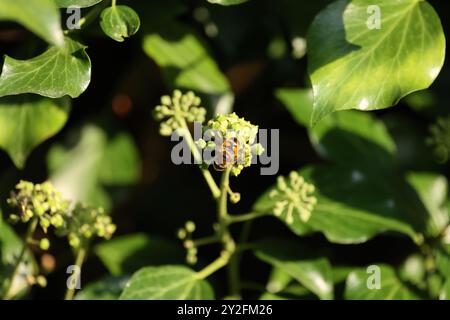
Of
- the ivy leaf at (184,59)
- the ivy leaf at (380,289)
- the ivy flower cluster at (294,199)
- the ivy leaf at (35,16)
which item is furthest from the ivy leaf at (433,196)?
the ivy leaf at (35,16)

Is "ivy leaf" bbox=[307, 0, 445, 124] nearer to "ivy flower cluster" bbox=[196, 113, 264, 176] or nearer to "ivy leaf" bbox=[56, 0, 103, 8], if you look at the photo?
"ivy flower cluster" bbox=[196, 113, 264, 176]

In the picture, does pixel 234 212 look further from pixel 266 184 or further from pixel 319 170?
pixel 319 170

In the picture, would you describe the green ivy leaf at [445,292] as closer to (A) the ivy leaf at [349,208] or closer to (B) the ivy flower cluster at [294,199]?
(A) the ivy leaf at [349,208]

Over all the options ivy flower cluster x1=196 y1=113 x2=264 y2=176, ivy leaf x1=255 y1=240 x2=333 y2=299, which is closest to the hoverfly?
ivy flower cluster x1=196 y1=113 x2=264 y2=176

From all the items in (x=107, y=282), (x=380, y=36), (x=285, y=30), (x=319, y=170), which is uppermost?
(x=380, y=36)

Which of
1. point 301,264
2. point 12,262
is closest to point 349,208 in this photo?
point 301,264
